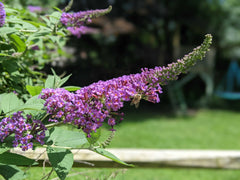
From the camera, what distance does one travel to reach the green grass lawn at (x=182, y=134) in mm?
3023

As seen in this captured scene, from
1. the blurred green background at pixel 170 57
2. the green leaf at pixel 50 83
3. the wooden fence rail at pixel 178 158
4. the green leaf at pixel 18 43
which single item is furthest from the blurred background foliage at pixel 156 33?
the green leaf at pixel 50 83

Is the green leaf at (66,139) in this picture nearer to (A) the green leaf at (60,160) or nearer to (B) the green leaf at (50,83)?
(A) the green leaf at (60,160)

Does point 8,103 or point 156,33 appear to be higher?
point 8,103

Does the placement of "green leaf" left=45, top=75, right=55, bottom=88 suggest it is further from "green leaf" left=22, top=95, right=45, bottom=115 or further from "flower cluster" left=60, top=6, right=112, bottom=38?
"flower cluster" left=60, top=6, right=112, bottom=38

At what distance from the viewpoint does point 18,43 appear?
3.76 feet

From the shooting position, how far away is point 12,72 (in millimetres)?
1110

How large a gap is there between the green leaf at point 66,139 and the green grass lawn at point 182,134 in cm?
213

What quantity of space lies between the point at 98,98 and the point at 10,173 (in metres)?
0.32

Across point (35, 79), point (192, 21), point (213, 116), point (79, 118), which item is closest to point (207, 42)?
point (79, 118)

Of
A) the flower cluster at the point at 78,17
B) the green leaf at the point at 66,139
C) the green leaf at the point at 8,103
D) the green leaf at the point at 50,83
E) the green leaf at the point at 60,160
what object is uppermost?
the flower cluster at the point at 78,17

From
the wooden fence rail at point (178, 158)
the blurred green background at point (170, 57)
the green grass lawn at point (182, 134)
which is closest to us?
the wooden fence rail at point (178, 158)

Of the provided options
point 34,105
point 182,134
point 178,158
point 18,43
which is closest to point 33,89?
point 34,105

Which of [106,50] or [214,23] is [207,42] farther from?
[214,23]

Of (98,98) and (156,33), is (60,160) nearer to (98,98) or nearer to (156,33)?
(98,98)
